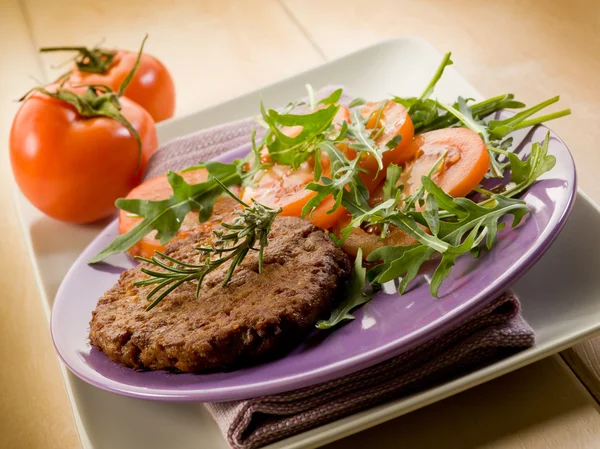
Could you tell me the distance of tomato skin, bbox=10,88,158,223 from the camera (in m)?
2.11

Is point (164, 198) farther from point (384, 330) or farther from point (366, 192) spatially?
point (384, 330)

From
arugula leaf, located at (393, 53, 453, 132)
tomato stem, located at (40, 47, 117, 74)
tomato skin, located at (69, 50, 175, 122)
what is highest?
arugula leaf, located at (393, 53, 453, 132)

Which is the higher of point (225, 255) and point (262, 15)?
point (225, 255)

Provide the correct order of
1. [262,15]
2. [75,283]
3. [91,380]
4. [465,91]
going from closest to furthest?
1. [91,380]
2. [75,283]
3. [465,91]
4. [262,15]

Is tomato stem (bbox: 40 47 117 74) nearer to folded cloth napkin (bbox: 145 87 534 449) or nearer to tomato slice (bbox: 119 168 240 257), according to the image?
tomato slice (bbox: 119 168 240 257)

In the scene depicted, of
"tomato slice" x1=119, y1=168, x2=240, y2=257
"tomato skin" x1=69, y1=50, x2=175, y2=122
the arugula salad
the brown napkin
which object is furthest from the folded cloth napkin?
"tomato skin" x1=69, y1=50, x2=175, y2=122

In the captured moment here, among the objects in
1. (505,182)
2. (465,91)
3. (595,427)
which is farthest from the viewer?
(465,91)

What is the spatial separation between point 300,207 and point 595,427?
674 mm

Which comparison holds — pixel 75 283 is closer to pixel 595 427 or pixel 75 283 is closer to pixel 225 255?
pixel 225 255

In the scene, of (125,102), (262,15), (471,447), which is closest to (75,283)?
(125,102)

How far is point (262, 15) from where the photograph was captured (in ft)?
10.7

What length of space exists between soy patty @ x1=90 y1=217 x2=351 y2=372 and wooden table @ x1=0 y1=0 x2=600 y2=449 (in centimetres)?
24

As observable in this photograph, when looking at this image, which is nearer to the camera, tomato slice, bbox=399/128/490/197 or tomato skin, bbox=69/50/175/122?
tomato slice, bbox=399/128/490/197

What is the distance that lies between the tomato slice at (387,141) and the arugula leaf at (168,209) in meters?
0.34
